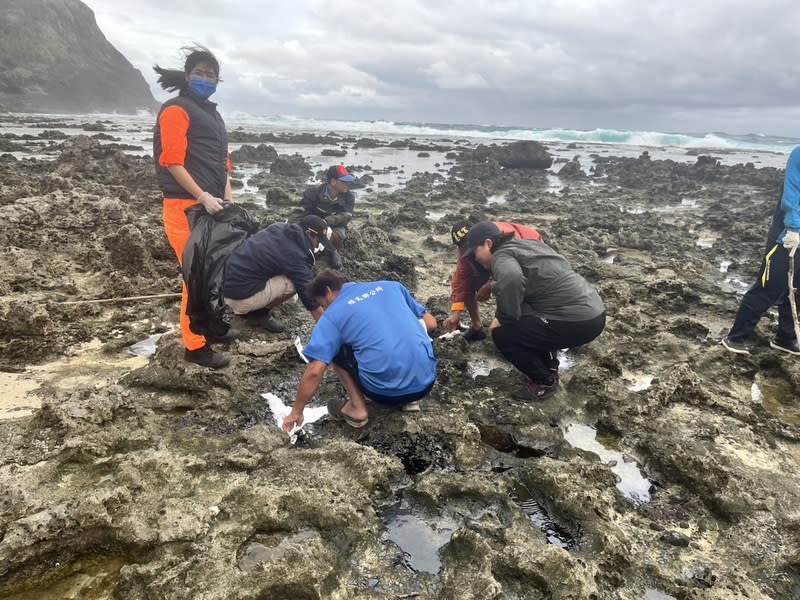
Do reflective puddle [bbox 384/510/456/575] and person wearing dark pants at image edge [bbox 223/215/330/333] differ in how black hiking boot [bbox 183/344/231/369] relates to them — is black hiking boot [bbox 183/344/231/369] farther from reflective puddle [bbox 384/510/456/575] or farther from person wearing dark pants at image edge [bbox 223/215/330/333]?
reflective puddle [bbox 384/510/456/575]

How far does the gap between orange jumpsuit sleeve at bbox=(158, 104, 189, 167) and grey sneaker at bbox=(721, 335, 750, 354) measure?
18.7ft

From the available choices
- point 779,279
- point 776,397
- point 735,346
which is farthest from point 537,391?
point 779,279

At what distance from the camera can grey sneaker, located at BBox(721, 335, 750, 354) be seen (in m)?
4.96

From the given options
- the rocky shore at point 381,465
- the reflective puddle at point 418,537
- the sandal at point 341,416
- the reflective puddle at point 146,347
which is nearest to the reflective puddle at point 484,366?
the rocky shore at point 381,465

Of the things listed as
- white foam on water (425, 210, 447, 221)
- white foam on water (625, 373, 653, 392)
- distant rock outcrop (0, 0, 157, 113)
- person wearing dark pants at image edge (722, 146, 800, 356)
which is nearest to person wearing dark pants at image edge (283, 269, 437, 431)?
white foam on water (625, 373, 653, 392)

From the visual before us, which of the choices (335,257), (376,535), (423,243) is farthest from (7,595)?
(423,243)

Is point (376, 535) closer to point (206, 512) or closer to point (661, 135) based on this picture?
point (206, 512)

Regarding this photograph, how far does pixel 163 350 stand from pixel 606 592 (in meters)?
3.77

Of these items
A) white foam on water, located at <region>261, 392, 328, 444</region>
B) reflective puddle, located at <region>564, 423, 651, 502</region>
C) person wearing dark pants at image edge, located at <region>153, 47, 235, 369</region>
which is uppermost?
person wearing dark pants at image edge, located at <region>153, 47, 235, 369</region>

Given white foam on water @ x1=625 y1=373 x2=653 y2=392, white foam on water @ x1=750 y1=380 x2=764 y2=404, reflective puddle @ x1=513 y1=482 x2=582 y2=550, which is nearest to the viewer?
reflective puddle @ x1=513 y1=482 x2=582 y2=550

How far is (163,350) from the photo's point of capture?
4160mm

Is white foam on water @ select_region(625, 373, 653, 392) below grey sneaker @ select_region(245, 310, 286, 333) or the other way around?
below

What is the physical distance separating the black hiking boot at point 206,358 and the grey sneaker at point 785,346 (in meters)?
5.80

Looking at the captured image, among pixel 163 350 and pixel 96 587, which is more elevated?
pixel 163 350
